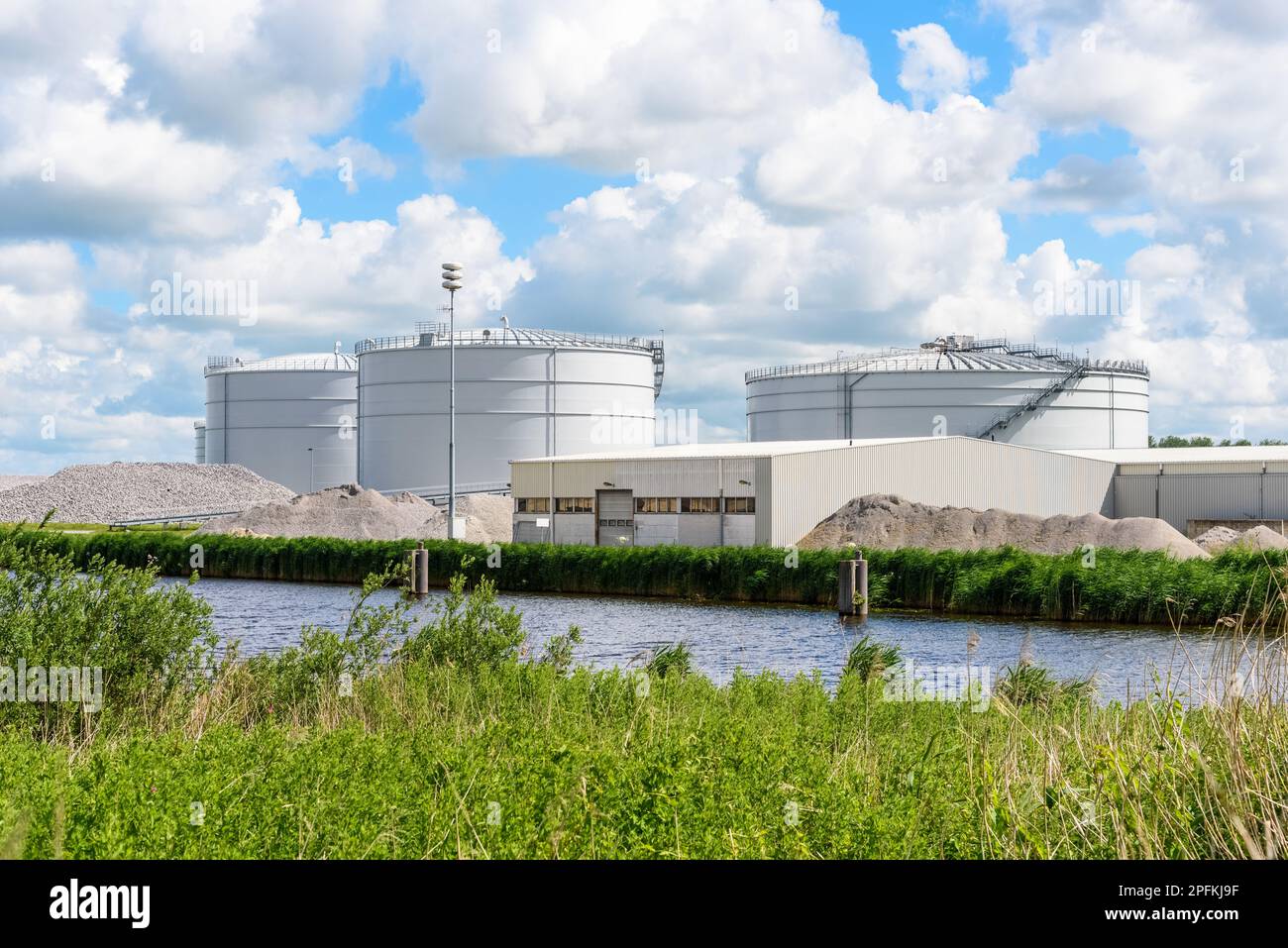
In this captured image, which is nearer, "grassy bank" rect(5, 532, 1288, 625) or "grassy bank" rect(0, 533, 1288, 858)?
"grassy bank" rect(0, 533, 1288, 858)

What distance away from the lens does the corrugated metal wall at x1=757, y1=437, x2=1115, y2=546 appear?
4681cm

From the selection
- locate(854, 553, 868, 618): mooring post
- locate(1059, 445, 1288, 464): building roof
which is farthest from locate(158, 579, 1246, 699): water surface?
locate(1059, 445, 1288, 464): building roof

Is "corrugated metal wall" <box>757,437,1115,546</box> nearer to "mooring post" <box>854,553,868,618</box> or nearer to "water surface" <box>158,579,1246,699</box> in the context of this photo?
"water surface" <box>158,579,1246,699</box>

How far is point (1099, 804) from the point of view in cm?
640

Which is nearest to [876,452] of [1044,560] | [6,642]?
[1044,560]

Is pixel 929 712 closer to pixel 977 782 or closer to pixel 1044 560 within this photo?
pixel 977 782

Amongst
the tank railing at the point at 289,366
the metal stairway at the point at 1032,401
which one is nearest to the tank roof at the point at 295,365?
the tank railing at the point at 289,366

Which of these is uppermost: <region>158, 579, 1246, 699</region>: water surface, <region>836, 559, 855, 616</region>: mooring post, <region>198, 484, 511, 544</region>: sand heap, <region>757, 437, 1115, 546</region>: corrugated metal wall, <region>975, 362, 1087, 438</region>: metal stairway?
<region>975, 362, 1087, 438</region>: metal stairway

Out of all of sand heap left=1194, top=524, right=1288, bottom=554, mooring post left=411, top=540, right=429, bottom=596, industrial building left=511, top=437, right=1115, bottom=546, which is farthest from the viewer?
industrial building left=511, top=437, right=1115, bottom=546

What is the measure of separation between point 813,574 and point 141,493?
57.5 metres

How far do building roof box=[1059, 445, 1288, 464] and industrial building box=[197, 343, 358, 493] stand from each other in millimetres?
45493

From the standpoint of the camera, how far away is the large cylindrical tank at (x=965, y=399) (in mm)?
69438

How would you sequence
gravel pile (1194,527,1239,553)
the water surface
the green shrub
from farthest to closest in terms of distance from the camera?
1. gravel pile (1194,527,1239,553)
2. the water surface
3. the green shrub
